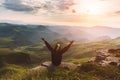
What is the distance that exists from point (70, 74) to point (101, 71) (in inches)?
173

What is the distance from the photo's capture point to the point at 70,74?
90.4ft

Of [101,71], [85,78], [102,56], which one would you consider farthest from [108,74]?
[102,56]

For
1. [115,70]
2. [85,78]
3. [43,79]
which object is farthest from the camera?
[115,70]

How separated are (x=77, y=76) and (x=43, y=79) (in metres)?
5.62

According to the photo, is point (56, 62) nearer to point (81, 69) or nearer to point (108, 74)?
point (81, 69)

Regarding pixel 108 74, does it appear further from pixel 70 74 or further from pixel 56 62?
pixel 56 62

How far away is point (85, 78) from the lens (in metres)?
27.2

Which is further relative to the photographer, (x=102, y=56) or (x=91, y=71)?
(x=102, y=56)

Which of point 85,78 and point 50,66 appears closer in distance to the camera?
point 85,78

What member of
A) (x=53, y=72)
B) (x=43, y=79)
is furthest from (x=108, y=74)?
(x=43, y=79)

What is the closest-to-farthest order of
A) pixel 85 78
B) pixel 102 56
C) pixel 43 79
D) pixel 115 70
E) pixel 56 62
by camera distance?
pixel 43 79 < pixel 85 78 < pixel 115 70 < pixel 56 62 < pixel 102 56

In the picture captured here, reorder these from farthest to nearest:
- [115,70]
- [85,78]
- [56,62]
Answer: [56,62] < [115,70] < [85,78]

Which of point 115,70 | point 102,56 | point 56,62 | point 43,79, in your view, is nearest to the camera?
point 43,79

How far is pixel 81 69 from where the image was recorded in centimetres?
3133
